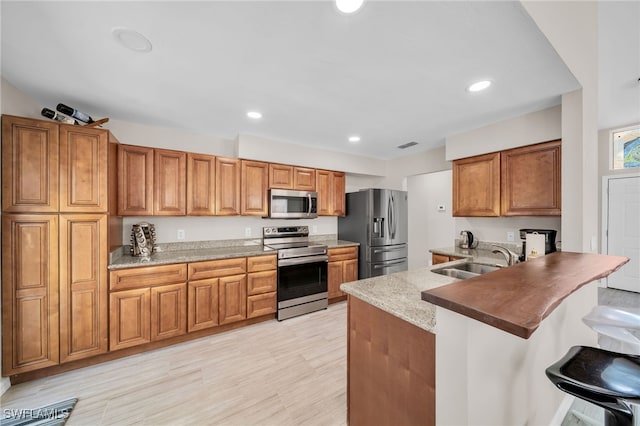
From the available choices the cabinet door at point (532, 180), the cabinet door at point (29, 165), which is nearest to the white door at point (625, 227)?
the cabinet door at point (532, 180)

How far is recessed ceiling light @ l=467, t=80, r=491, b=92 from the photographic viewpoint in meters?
1.97

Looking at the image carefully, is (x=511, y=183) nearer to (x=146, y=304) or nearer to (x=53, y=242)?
(x=146, y=304)

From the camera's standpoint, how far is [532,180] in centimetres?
258

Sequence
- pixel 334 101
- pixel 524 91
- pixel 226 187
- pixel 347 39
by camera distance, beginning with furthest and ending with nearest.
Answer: pixel 226 187
pixel 334 101
pixel 524 91
pixel 347 39

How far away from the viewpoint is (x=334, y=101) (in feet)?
7.59

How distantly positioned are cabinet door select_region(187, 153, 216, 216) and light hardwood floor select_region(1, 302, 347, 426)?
1.55m

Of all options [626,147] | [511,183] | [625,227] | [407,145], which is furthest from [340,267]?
[626,147]

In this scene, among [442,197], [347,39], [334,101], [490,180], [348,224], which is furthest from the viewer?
[442,197]

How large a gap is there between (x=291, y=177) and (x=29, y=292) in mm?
2851

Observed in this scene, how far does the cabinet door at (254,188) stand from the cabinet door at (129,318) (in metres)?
1.46

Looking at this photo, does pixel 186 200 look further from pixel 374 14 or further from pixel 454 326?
pixel 454 326

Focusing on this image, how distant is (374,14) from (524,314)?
1.51 meters

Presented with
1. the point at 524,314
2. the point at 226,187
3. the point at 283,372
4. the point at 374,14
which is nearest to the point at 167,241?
the point at 226,187

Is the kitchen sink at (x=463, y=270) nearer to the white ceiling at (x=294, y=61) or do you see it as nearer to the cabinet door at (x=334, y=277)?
the white ceiling at (x=294, y=61)
